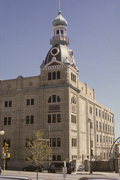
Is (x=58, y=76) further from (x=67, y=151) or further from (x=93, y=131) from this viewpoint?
(x=93, y=131)

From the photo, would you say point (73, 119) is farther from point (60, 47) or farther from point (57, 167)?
point (60, 47)

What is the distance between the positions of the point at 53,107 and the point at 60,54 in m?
12.2

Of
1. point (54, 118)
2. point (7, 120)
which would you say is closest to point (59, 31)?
point (54, 118)

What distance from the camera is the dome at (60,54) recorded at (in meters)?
65.6

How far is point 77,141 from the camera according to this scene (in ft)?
210

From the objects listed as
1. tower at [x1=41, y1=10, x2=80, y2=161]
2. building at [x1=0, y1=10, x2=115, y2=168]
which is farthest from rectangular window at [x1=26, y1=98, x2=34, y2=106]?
tower at [x1=41, y1=10, x2=80, y2=161]

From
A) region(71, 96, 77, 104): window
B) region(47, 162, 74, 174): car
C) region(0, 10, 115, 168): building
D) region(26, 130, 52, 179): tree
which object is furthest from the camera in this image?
region(71, 96, 77, 104): window

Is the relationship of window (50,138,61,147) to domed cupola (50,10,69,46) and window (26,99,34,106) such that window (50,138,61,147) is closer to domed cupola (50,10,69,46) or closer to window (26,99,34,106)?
window (26,99,34,106)

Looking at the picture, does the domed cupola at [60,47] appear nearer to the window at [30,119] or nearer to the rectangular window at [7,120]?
Answer: the window at [30,119]

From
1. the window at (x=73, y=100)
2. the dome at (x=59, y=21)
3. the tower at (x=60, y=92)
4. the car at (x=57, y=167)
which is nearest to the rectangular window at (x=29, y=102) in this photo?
the tower at (x=60, y=92)

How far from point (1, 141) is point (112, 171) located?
2505 centimetres

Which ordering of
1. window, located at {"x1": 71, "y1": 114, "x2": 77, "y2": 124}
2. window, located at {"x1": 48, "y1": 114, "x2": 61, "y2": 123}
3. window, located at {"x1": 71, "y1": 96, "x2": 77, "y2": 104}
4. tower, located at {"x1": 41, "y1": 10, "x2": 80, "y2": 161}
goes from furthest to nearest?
window, located at {"x1": 71, "y1": 96, "x2": 77, "y2": 104}, window, located at {"x1": 71, "y1": 114, "x2": 77, "y2": 124}, window, located at {"x1": 48, "y1": 114, "x2": 61, "y2": 123}, tower, located at {"x1": 41, "y1": 10, "x2": 80, "y2": 161}

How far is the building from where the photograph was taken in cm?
6119

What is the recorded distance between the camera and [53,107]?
2463 inches
